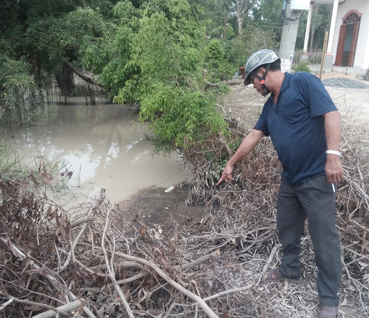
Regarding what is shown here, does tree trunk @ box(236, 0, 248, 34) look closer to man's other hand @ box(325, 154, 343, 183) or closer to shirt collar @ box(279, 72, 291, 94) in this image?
shirt collar @ box(279, 72, 291, 94)

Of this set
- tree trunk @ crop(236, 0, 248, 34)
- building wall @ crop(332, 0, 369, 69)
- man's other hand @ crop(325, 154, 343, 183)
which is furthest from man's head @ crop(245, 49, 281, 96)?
tree trunk @ crop(236, 0, 248, 34)

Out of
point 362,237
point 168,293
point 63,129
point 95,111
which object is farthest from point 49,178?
point 95,111

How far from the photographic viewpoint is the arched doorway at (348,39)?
17391mm

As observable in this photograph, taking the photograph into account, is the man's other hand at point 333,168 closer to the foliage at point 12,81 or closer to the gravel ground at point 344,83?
the foliage at point 12,81

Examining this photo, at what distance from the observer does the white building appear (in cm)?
1623

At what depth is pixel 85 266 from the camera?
235 cm

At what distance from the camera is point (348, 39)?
1848 centimetres

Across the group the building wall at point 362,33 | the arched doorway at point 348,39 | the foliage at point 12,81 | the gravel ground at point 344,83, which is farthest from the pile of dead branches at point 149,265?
the arched doorway at point 348,39

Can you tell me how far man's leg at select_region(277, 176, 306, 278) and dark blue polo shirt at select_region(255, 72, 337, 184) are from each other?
0.23 meters

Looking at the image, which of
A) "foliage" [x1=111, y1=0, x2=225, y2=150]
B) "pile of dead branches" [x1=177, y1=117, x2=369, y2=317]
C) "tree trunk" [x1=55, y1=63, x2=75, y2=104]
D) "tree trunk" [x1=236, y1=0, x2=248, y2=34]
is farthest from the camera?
"tree trunk" [x1=236, y1=0, x2=248, y2=34]

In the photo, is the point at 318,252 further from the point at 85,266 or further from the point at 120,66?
the point at 120,66

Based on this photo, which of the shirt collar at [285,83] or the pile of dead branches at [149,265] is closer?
the pile of dead branches at [149,265]

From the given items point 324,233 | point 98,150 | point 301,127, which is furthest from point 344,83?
point 324,233

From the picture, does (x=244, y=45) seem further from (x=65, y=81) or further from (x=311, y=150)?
(x=311, y=150)
